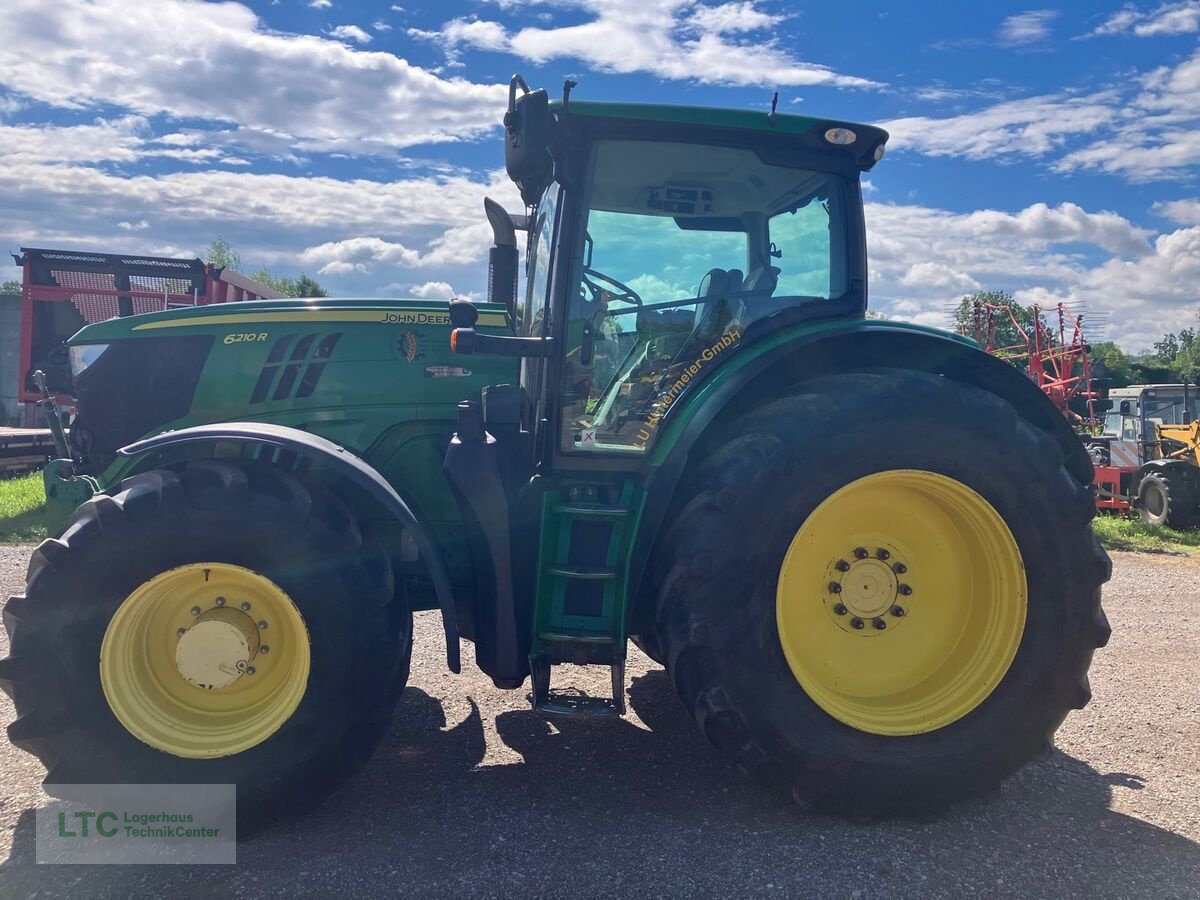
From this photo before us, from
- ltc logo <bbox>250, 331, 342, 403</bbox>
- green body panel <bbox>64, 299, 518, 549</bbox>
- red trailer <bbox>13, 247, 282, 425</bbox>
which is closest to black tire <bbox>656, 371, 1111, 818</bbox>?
green body panel <bbox>64, 299, 518, 549</bbox>

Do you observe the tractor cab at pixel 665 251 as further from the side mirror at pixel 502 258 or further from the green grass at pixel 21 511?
the green grass at pixel 21 511

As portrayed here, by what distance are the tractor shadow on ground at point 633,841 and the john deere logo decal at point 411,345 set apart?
167 cm

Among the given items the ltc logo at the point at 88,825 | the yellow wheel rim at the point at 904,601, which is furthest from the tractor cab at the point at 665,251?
the ltc logo at the point at 88,825

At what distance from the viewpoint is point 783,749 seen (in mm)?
2992

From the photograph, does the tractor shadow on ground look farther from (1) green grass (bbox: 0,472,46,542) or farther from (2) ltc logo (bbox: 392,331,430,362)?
(1) green grass (bbox: 0,472,46,542)

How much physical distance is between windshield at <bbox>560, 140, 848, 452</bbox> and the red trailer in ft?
31.8

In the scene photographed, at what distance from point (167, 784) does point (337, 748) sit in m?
0.56

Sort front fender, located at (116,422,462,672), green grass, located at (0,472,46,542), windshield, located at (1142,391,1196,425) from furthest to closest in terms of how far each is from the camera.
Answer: windshield, located at (1142,391,1196,425) < green grass, located at (0,472,46,542) < front fender, located at (116,422,462,672)

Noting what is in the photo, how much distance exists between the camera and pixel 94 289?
39.7 feet

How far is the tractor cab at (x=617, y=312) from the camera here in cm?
322

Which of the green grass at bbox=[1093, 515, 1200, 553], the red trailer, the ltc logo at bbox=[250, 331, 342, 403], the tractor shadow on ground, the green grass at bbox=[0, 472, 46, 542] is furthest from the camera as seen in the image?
the red trailer

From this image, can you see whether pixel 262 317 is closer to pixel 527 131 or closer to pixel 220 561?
pixel 220 561

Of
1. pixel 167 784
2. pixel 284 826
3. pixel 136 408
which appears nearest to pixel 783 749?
pixel 284 826

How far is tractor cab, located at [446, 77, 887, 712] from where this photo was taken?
3219 millimetres
